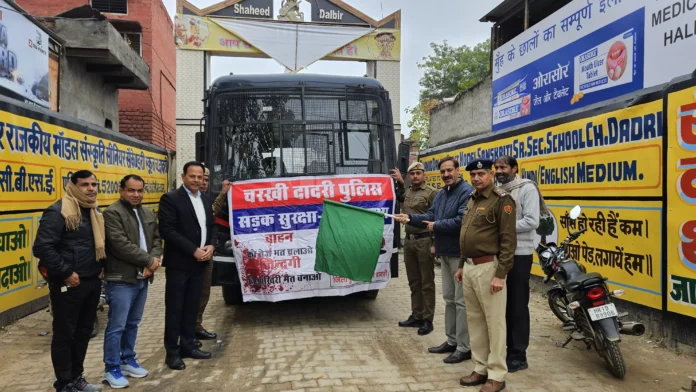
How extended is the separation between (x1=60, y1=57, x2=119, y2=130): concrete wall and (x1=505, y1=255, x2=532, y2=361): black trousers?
30.0 ft

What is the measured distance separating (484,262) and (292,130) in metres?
2.89

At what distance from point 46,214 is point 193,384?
1702 mm

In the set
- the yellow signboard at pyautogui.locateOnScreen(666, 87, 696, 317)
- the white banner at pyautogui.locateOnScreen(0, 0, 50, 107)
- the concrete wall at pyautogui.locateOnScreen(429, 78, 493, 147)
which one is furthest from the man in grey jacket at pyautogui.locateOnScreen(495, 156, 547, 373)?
the concrete wall at pyautogui.locateOnScreen(429, 78, 493, 147)

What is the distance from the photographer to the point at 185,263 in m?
4.14

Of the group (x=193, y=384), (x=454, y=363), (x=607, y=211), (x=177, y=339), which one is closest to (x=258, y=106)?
(x=177, y=339)

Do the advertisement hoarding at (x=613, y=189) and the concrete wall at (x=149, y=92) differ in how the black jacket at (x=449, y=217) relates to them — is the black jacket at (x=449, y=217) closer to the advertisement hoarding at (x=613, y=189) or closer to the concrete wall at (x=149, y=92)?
the advertisement hoarding at (x=613, y=189)

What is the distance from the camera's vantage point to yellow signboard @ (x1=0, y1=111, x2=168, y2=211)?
5355 mm

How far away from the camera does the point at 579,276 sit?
4172mm

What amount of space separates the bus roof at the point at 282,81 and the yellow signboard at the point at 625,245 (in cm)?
287

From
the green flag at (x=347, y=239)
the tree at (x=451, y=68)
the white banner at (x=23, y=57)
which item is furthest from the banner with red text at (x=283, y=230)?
the tree at (x=451, y=68)

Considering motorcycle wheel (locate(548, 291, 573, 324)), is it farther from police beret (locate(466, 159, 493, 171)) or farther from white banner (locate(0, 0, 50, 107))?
white banner (locate(0, 0, 50, 107))

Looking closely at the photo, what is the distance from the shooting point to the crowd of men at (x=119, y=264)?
335 cm

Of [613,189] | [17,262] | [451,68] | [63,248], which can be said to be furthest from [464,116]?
[451,68]

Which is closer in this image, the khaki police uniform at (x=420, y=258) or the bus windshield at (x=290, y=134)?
the khaki police uniform at (x=420, y=258)
